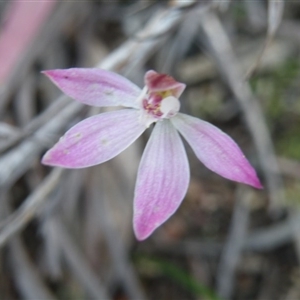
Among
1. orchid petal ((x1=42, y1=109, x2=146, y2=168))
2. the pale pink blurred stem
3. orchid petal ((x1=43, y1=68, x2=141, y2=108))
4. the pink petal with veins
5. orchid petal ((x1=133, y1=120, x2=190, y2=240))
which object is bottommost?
orchid petal ((x1=133, y1=120, x2=190, y2=240))

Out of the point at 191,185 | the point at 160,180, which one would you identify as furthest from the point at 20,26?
the point at 160,180

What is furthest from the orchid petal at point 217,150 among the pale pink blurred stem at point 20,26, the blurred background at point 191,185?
the pale pink blurred stem at point 20,26

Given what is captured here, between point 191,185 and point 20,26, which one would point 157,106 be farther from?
point 191,185

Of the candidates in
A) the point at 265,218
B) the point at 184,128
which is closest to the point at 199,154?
the point at 184,128

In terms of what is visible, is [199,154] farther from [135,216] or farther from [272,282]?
[272,282]

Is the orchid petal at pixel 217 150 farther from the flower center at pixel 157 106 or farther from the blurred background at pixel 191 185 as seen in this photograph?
the blurred background at pixel 191 185

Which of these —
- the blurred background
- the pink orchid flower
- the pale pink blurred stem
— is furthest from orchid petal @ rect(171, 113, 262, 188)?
the pale pink blurred stem

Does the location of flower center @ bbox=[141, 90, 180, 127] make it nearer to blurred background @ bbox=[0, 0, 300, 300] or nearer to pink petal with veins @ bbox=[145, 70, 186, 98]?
pink petal with veins @ bbox=[145, 70, 186, 98]
